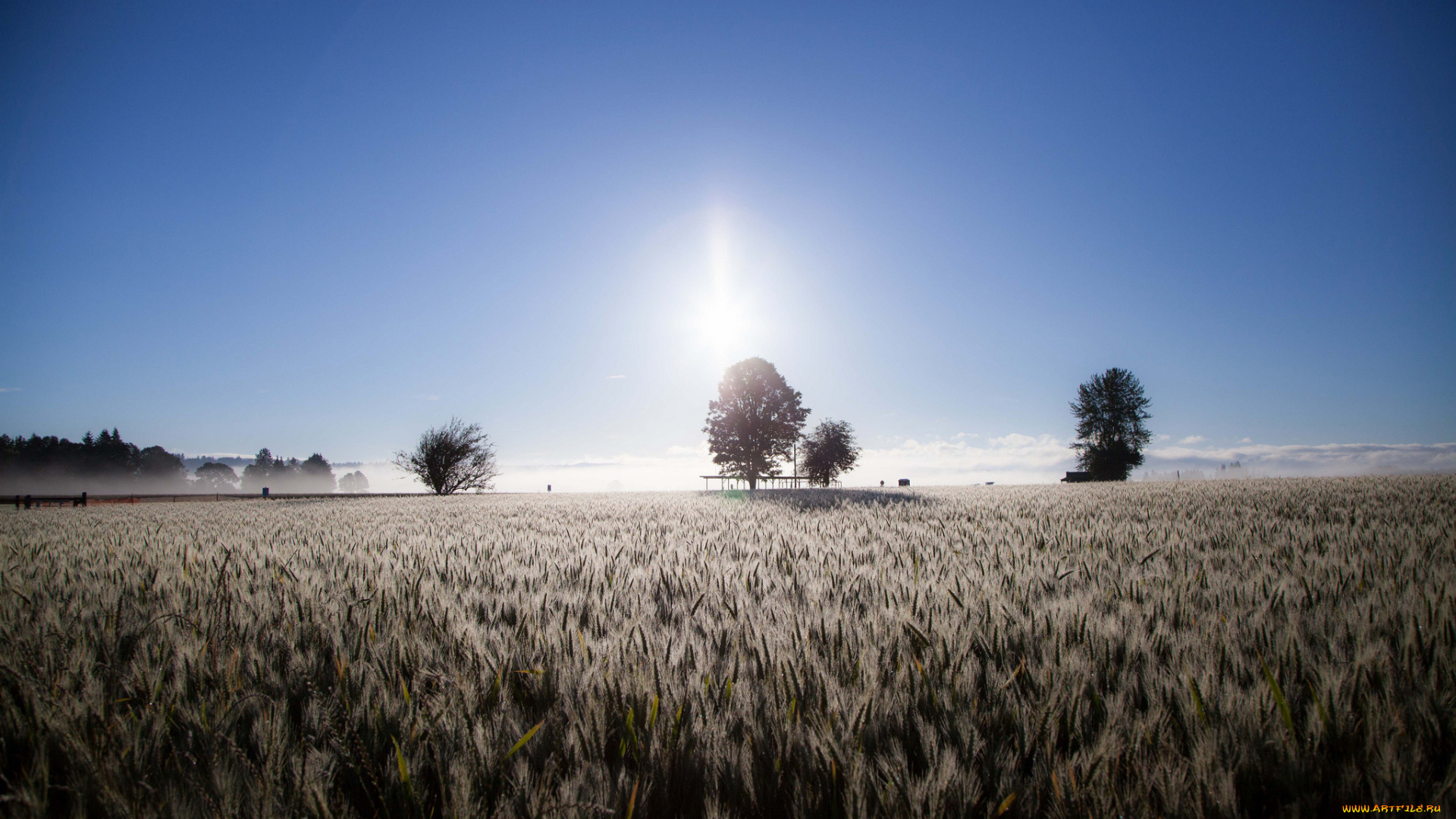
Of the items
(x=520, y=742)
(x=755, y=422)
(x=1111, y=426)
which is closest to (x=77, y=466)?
(x=755, y=422)

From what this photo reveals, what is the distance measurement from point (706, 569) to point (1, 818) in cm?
272

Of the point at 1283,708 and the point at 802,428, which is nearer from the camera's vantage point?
the point at 1283,708

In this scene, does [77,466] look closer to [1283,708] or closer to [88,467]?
[88,467]

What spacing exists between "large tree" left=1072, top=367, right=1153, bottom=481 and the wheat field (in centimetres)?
6055

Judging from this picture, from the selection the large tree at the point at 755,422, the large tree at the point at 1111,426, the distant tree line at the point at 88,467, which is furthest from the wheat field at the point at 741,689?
the distant tree line at the point at 88,467

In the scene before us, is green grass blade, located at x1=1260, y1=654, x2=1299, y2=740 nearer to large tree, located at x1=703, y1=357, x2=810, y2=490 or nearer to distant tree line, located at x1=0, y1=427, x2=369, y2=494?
large tree, located at x1=703, y1=357, x2=810, y2=490

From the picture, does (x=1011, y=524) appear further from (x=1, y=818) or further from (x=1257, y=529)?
(x=1, y=818)

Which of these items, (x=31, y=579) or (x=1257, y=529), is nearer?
(x=31, y=579)

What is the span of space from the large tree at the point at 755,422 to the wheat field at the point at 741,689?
36.7 meters

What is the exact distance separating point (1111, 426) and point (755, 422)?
140 ft

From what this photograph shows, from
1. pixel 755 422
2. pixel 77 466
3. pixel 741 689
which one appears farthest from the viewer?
pixel 77 466

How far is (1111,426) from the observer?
2133 inches

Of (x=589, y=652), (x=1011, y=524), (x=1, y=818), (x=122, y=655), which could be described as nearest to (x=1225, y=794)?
(x=589, y=652)

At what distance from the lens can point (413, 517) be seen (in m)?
8.24
